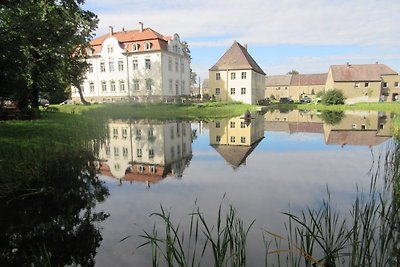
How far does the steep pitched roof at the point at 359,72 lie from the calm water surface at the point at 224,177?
48.1m

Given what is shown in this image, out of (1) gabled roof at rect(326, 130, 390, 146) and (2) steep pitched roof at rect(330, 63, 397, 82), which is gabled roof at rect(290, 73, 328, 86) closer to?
(2) steep pitched roof at rect(330, 63, 397, 82)

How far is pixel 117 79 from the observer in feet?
164

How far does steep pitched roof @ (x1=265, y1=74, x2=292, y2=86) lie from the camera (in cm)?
9319

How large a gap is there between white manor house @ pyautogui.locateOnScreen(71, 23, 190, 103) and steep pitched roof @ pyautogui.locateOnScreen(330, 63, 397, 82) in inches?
1312

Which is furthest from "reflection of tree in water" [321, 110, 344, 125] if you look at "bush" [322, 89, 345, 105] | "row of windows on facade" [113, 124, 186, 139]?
"bush" [322, 89, 345, 105]

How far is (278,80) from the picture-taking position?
311 ft

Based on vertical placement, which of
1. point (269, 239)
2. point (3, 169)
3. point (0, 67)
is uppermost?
point (0, 67)

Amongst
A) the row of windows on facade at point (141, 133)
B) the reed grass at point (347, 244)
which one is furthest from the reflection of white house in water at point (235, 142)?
the reed grass at point (347, 244)

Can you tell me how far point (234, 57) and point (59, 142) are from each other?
4494cm

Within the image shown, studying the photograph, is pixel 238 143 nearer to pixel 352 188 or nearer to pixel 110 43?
pixel 352 188

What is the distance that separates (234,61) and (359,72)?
94.1 feet

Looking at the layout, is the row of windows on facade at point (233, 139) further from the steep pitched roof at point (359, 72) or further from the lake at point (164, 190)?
the steep pitched roof at point (359, 72)

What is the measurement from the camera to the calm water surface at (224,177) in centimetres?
682

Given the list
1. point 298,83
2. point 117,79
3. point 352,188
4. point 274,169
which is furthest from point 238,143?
point 298,83
